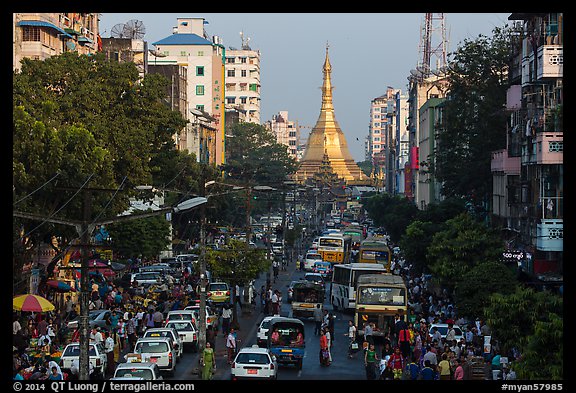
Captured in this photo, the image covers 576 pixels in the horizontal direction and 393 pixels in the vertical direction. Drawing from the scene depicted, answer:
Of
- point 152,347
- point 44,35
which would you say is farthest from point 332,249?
point 152,347

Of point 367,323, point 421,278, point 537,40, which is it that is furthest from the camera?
point 421,278

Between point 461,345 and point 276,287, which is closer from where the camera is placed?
point 461,345

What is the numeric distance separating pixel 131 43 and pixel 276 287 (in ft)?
121

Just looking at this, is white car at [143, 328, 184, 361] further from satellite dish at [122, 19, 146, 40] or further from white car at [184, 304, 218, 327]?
satellite dish at [122, 19, 146, 40]

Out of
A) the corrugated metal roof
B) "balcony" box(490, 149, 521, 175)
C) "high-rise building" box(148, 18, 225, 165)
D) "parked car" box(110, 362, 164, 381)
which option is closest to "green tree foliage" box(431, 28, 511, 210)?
"balcony" box(490, 149, 521, 175)

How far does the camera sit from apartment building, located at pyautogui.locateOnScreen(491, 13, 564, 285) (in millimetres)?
48219

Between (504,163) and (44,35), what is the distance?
24.9 metres

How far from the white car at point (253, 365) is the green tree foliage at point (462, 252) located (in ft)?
59.2

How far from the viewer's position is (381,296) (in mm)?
46500

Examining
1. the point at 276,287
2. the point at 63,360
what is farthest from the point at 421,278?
the point at 63,360

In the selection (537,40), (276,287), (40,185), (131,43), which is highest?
(131,43)

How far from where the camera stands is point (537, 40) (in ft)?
167

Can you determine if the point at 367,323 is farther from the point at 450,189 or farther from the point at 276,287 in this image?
the point at 450,189

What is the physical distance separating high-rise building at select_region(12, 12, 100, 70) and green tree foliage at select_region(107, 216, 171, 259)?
9.65 metres
